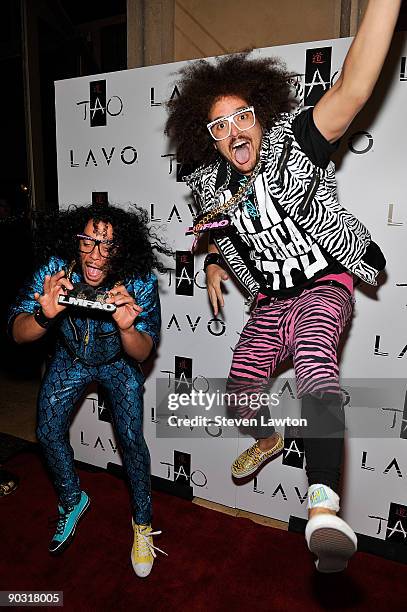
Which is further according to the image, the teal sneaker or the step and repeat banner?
the teal sneaker

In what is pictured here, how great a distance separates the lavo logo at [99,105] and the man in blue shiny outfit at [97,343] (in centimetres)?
70

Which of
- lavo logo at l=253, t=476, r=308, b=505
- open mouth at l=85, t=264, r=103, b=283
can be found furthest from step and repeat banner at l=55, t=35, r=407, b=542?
open mouth at l=85, t=264, r=103, b=283

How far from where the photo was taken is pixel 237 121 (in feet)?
5.71

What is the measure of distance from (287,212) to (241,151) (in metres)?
0.28

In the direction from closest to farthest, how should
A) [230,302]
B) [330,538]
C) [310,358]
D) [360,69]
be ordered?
[330,538], [360,69], [310,358], [230,302]

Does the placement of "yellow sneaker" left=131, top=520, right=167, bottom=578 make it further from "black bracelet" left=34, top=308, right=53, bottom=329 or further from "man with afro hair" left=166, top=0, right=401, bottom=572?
"black bracelet" left=34, top=308, right=53, bottom=329

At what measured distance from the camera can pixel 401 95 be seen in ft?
6.75

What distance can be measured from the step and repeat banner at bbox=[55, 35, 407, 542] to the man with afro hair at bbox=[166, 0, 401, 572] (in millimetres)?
379

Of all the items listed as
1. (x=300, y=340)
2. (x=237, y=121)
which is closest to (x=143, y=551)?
(x=300, y=340)

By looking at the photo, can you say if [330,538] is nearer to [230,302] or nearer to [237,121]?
[237,121]

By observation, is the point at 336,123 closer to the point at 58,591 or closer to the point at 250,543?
the point at 250,543

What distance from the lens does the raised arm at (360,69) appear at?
136 cm

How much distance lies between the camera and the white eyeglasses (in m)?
1.74

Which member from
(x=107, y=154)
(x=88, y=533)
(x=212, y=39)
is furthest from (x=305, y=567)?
(x=212, y=39)
